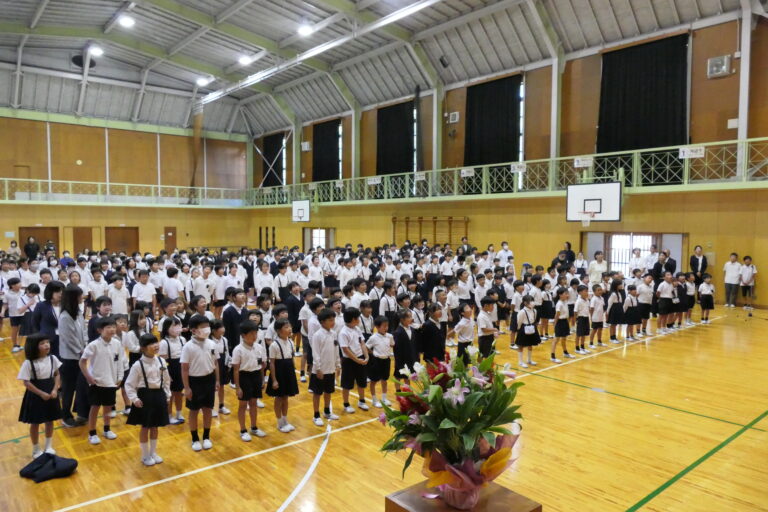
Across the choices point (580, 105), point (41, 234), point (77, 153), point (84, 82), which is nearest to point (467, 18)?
point (580, 105)

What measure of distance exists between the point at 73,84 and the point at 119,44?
500cm

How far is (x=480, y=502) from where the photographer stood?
251 centimetres

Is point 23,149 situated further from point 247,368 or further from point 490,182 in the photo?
point 247,368

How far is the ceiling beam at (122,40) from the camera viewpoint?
2036 centimetres

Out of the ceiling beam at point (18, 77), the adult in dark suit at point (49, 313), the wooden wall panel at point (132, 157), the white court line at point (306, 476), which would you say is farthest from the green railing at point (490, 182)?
the adult in dark suit at point (49, 313)

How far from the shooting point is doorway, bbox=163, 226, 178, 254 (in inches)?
1130

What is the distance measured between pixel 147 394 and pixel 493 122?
17.6 meters

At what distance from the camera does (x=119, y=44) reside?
889 inches

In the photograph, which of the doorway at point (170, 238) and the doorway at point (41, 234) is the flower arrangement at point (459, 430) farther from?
the doorway at point (170, 238)

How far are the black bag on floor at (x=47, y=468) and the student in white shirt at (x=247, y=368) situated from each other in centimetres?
180

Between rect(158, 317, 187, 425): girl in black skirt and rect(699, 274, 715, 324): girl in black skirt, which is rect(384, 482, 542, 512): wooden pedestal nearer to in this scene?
rect(158, 317, 187, 425): girl in black skirt

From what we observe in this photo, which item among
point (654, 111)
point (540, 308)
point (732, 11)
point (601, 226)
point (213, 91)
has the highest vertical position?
point (213, 91)

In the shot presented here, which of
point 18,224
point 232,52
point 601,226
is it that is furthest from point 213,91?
point 601,226

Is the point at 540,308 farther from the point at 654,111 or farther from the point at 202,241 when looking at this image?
the point at 202,241
